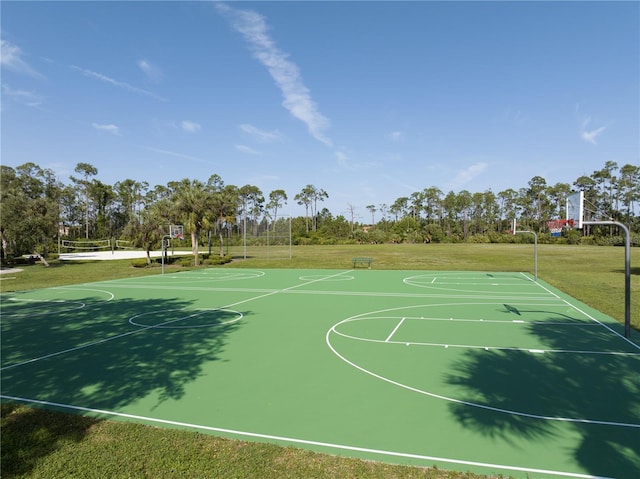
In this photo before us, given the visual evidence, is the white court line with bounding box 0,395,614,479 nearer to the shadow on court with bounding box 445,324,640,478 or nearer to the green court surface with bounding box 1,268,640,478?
the green court surface with bounding box 1,268,640,478

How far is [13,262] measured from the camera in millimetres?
36844

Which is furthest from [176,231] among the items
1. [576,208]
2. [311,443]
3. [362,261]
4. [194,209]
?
[311,443]

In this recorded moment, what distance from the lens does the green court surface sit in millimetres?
4918

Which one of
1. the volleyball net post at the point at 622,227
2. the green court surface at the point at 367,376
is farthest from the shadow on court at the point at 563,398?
the volleyball net post at the point at 622,227

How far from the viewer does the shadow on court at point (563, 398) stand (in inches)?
186

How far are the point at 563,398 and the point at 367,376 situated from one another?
3070mm

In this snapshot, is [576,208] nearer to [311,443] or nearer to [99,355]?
[311,443]

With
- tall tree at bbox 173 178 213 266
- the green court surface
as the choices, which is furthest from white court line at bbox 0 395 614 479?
tall tree at bbox 173 178 213 266

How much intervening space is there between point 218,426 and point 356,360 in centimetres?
350

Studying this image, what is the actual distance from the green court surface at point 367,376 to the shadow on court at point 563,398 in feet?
0.08

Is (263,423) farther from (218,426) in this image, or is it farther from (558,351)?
(558,351)

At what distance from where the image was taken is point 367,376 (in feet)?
23.8

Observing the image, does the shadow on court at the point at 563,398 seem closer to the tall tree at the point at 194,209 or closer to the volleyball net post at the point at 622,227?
the volleyball net post at the point at 622,227

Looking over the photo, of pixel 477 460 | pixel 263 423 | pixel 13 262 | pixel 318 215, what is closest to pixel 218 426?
pixel 263 423
